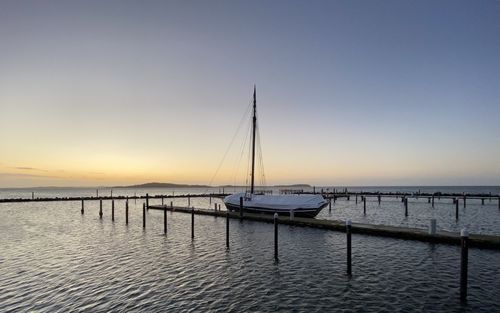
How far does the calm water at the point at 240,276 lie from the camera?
14.5 m

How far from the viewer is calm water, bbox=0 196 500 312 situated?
14.5 m

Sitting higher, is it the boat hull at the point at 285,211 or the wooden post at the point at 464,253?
the wooden post at the point at 464,253

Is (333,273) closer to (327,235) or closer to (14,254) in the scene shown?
(327,235)

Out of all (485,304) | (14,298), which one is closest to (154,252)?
(14,298)

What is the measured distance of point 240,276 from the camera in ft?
61.2

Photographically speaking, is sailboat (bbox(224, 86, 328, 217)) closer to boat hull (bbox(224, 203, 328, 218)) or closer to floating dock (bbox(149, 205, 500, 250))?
boat hull (bbox(224, 203, 328, 218))

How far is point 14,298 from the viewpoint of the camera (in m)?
15.3

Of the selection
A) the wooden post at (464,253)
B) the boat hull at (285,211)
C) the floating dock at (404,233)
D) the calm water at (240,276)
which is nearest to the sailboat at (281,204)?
the boat hull at (285,211)

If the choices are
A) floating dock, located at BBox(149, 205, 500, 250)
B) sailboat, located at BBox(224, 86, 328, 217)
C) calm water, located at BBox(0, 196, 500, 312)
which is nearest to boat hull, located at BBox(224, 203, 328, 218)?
sailboat, located at BBox(224, 86, 328, 217)

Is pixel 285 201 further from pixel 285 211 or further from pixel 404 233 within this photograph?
pixel 404 233

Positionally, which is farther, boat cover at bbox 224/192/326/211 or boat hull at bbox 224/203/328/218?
boat cover at bbox 224/192/326/211

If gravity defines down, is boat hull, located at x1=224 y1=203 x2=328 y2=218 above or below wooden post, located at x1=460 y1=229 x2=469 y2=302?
below

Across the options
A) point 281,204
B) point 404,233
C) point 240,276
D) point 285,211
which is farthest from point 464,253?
point 281,204

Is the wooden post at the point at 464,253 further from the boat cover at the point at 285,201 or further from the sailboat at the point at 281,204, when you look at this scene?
the boat cover at the point at 285,201
